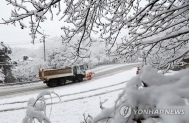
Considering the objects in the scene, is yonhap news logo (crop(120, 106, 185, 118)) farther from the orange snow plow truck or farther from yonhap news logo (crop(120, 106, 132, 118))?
the orange snow plow truck

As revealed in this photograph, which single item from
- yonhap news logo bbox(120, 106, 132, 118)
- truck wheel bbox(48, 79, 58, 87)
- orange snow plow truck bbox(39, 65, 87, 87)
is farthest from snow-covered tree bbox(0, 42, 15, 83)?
yonhap news logo bbox(120, 106, 132, 118)

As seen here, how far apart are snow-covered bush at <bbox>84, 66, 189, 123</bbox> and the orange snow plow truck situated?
2126 centimetres

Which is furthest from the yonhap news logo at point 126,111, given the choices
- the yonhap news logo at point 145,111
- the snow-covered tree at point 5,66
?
the snow-covered tree at point 5,66

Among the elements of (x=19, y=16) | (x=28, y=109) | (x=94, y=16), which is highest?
(x=94, y=16)

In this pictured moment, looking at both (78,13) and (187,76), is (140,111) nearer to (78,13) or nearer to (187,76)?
(187,76)

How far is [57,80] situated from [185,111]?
21842 millimetres

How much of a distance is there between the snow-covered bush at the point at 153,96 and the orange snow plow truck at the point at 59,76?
69.7ft

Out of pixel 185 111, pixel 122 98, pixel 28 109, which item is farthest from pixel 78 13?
pixel 185 111

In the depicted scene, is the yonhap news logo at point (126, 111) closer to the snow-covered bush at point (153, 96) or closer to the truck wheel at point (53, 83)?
the snow-covered bush at point (153, 96)

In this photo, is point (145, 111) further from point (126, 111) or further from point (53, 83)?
point (53, 83)

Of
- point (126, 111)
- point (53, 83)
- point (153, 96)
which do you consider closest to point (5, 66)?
point (53, 83)

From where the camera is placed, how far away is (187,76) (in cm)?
86

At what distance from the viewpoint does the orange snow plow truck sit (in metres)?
21.5

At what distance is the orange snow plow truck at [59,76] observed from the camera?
2145 centimetres
